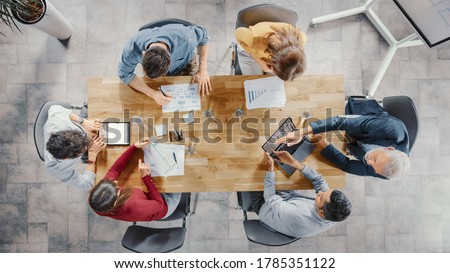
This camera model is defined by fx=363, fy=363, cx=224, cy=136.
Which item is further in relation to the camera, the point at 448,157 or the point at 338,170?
the point at 448,157

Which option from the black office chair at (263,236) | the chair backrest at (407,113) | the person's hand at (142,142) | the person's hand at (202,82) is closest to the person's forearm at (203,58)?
the person's hand at (202,82)

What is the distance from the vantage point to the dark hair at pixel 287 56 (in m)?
2.35

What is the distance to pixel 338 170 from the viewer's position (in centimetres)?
263

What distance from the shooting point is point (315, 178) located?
99.7 inches

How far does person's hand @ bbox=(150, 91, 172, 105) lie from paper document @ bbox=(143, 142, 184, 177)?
30 centimetres

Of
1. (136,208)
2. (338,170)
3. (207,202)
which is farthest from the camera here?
(207,202)

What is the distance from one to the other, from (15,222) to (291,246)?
2.62m

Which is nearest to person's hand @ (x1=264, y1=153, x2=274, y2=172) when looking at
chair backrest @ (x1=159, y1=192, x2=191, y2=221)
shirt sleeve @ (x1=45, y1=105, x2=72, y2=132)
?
chair backrest @ (x1=159, y1=192, x2=191, y2=221)

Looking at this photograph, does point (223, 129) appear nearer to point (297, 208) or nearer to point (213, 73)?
point (297, 208)

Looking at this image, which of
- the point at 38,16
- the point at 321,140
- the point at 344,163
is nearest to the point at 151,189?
the point at 321,140

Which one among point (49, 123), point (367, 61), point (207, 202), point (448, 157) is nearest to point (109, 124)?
point (49, 123)

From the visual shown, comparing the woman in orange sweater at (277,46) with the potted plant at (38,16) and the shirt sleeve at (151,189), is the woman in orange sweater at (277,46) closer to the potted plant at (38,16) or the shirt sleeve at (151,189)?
the shirt sleeve at (151,189)

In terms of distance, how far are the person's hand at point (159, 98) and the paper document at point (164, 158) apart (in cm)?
30

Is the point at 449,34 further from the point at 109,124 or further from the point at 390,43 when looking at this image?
the point at 109,124
